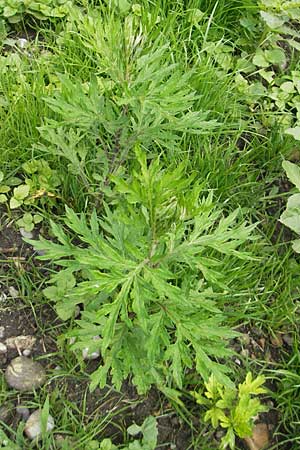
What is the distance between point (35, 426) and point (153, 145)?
1268 mm

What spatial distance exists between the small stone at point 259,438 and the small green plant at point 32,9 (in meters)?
2.10

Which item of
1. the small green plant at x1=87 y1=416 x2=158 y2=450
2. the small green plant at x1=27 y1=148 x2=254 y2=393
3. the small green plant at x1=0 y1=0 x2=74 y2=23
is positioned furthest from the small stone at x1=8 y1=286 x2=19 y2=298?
the small green plant at x1=0 y1=0 x2=74 y2=23

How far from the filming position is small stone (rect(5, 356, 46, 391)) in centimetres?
233

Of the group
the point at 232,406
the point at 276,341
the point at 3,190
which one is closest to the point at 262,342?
the point at 276,341

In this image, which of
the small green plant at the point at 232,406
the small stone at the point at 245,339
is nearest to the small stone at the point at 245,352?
the small stone at the point at 245,339

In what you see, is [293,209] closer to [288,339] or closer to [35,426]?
[288,339]

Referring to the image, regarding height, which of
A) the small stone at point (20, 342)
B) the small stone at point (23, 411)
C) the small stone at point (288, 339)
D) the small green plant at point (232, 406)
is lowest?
the small stone at point (288, 339)

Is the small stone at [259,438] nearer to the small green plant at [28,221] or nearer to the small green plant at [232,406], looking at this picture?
the small green plant at [232,406]

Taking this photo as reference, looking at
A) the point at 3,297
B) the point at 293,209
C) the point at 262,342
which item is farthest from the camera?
the point at 293,209

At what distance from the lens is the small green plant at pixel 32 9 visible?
10.2ft

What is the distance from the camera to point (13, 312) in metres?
2.49

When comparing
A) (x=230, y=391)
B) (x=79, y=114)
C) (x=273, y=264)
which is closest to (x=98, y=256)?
(x=79, y=114)

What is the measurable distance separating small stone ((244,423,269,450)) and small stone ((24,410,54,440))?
725 millimetres

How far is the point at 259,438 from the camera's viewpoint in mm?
2398
